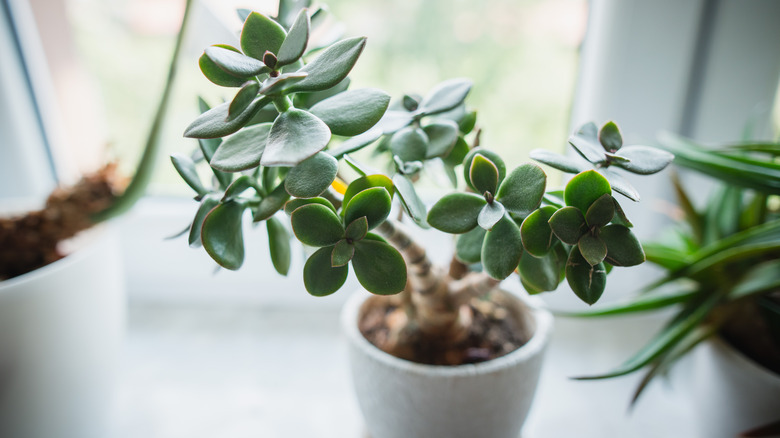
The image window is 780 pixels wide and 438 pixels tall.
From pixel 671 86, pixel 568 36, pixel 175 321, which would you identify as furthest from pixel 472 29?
pixel 175 321

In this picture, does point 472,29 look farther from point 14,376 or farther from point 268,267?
point 14,376

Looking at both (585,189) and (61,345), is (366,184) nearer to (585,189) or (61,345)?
(585,189)

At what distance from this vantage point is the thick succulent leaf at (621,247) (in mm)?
279

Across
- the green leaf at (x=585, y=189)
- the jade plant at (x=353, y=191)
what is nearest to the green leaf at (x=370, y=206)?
the jade plant at (x=353, y=191)

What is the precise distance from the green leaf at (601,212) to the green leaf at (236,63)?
0.64ft

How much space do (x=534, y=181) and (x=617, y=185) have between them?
5 centimetres

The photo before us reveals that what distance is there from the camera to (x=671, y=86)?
26.1 inches

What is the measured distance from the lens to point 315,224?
0.29m

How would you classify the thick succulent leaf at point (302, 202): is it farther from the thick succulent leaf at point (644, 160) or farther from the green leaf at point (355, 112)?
the thick succulent leaf at point (644, 160)

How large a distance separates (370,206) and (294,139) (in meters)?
0.06

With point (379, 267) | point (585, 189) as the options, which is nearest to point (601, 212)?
point (585, 189)

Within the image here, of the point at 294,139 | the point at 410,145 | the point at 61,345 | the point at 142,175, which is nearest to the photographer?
the point at 294,139

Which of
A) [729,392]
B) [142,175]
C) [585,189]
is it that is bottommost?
[729,392]

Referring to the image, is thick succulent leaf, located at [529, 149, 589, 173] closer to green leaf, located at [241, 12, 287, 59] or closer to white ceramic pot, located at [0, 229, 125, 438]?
green leaf, located at [241, 12, 287, 59]
